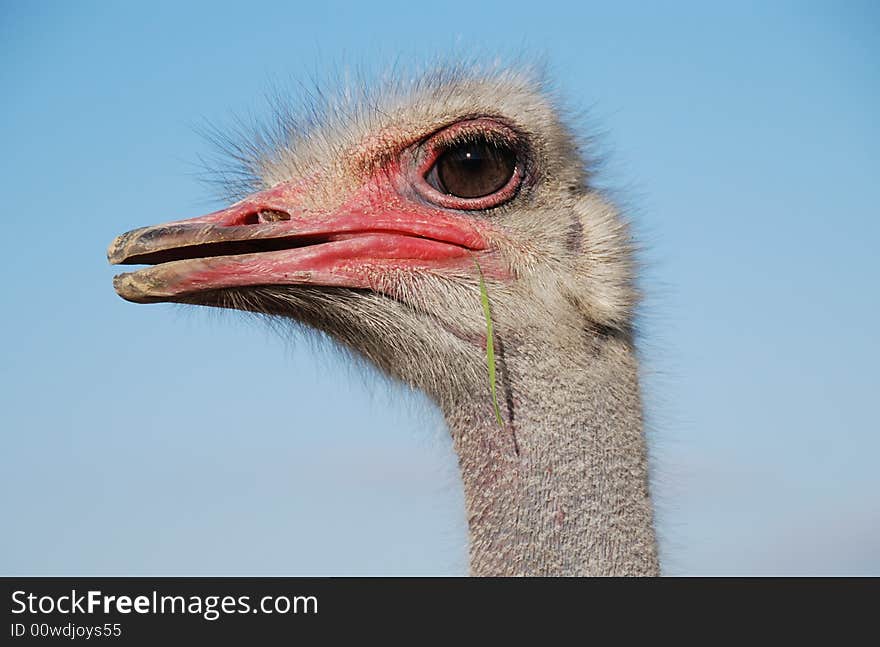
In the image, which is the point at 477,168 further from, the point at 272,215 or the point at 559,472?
the point at 559,472

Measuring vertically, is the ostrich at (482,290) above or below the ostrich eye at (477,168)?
below

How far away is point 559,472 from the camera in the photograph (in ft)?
9.98

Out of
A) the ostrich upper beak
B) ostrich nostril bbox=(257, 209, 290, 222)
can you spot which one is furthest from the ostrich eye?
ostrich nostril bbox=(257, 209, 290, 222)

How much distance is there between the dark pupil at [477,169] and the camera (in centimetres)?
323

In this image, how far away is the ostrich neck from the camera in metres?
2.99

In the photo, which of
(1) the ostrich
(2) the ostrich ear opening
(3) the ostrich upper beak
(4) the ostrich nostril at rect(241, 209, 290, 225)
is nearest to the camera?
(3) the ostrich upper beak

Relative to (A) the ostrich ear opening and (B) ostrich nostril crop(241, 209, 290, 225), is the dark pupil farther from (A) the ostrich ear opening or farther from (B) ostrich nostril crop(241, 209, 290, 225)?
(B) ostrich nostril crop(241, 209, 290, 225)

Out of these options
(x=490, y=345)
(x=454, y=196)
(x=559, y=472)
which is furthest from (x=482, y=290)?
(x=559, y=472)

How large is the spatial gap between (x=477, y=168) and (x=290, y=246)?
0.62 meters

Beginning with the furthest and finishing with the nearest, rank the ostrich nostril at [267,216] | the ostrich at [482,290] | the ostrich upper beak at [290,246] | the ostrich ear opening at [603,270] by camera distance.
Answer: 1. the ostrich ear opening at [603,270]
2. the ostrich nostril at [267,216]
3. the ostrich at [482,290]
4. the ostrich upper beak at [290,246]

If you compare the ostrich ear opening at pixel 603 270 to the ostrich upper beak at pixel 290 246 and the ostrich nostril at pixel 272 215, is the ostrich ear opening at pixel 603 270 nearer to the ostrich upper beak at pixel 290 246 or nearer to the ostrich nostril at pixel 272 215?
the ostrich upper beak at pixel 290 246

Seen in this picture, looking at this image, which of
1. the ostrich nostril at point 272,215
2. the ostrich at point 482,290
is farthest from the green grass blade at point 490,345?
the ostrich nostril at point 272,215

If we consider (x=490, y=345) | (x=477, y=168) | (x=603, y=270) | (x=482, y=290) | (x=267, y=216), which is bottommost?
(x=490, y=345)

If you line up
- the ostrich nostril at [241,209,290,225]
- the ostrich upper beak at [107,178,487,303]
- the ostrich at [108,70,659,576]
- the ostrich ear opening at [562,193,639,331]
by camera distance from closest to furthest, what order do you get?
the ostrich upper beak at [107,178,487,303], the ostrich at [108,70,659,576], the ostrich nostril at [241,209,290,225], the ostrich ear opening at [562,193,639,331]
